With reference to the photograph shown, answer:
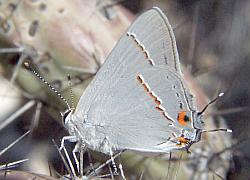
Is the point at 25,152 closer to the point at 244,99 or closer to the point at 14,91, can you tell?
the point at 14,91

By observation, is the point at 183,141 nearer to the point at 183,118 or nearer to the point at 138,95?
the point at 183,118

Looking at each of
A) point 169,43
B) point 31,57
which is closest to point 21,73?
point 31,57

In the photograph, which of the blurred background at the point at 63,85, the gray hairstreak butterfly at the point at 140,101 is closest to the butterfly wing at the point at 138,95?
the gray hairstreak butterfly at the point at 140,101

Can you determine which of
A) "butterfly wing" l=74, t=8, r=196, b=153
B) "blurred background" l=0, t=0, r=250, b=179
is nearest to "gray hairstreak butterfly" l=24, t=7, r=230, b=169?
"butterfly wing" l=74, t=8, r=196, b=153

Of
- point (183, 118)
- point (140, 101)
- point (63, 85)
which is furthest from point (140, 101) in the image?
point (63, 85)

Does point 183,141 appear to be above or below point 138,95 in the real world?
below

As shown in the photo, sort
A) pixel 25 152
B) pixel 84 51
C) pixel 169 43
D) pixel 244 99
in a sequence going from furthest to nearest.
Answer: pixel 244 99, pixel 25 152, pixel 84 51, pixel 169 43
